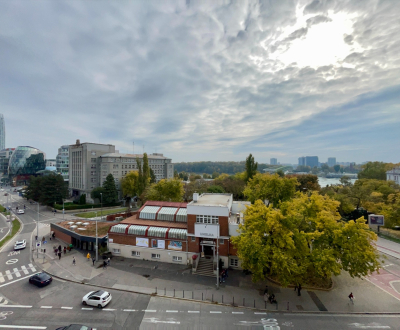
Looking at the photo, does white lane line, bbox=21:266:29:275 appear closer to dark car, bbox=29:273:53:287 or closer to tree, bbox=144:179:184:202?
dark car, bbox=29:273:53:287

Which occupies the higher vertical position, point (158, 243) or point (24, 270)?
point (158, 243)

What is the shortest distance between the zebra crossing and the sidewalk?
4.18 ft

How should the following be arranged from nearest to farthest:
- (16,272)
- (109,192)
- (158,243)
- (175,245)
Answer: (16,272), (175,245), (158,243), (109,192)

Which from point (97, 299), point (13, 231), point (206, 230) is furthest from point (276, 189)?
point (13, 231)

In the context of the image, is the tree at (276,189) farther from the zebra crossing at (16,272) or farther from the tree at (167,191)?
the zebra crossing at (16,272)

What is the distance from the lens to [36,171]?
150000mm

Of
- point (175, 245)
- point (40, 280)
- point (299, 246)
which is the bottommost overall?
point (40, 280)

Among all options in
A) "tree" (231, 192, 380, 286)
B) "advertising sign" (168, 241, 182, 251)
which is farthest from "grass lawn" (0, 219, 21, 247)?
"tree" (231, 192, 380, 286)

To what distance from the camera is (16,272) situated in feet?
92.6

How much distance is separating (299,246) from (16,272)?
123ft

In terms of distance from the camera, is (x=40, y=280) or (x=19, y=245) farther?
(x=19, y=245)

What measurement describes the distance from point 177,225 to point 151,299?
12.5 metres

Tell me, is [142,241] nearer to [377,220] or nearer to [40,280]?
[40,280]

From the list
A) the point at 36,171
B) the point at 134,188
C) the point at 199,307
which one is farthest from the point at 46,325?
the point at 36,171
